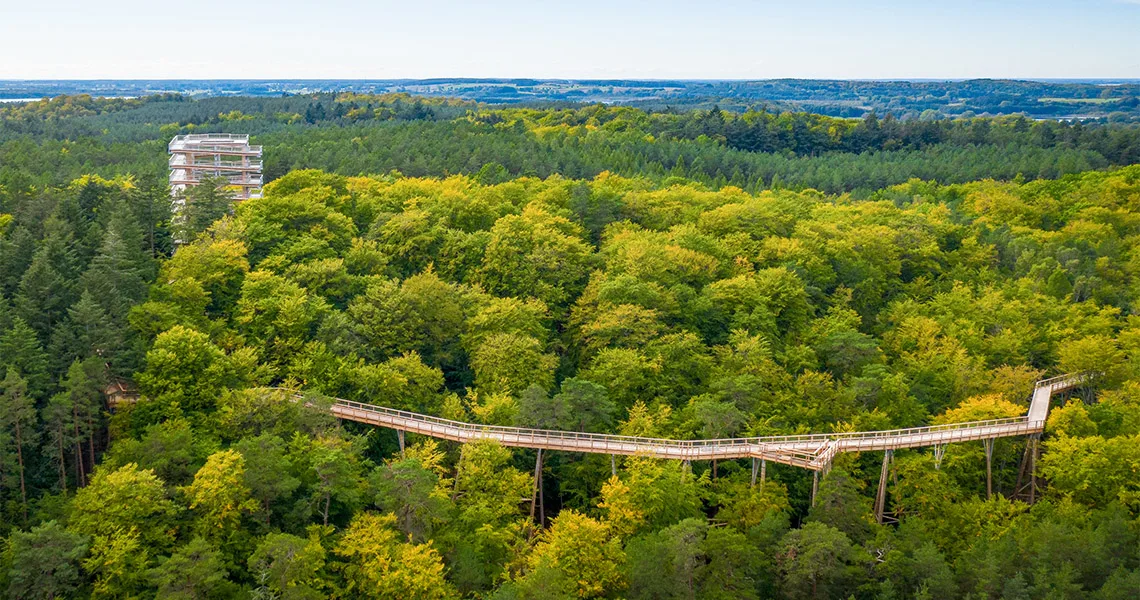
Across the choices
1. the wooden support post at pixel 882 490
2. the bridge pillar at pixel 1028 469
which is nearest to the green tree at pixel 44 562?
the wooden support post at pixel 882 490

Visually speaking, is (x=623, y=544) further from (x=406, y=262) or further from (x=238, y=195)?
(x=238, y=195)

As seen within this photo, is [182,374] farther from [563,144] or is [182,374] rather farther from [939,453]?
[563,144]

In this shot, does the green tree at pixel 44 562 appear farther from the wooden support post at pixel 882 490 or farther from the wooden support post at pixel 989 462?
the wooden support post at pixel 989 462

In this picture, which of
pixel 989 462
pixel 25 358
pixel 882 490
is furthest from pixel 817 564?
pixel 25 358

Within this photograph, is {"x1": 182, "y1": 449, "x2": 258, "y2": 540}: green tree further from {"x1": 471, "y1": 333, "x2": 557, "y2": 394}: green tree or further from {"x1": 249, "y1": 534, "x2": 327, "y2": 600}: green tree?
{"x1": 471, "y1": 333, "x2": 557, "y2": 394}: green tree

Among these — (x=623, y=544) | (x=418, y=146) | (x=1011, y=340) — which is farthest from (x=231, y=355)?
(x=418, y=146)
